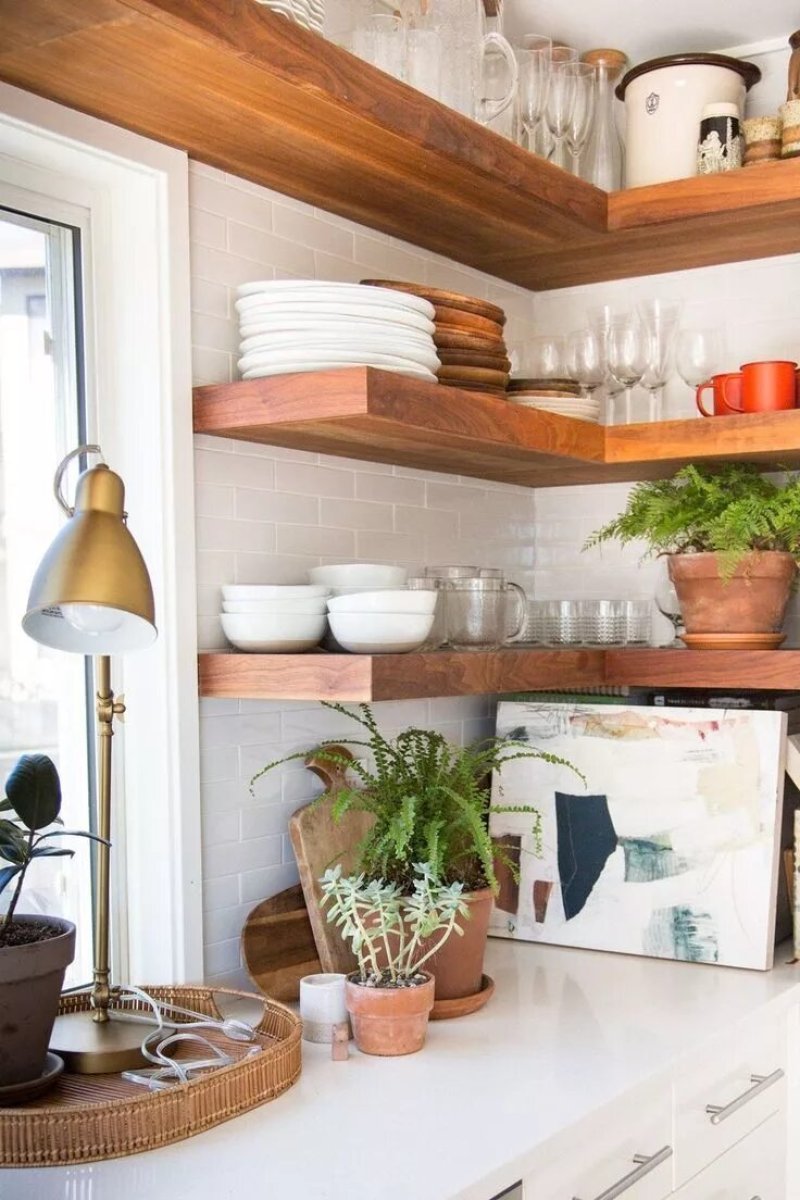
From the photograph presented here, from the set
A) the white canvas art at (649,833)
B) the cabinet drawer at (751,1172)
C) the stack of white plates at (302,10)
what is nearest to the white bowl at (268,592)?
the white canvas art at (649,833)

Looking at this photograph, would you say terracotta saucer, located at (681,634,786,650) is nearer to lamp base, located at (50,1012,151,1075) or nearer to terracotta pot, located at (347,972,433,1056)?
terracotta pot, located at (347,972,433,1056)

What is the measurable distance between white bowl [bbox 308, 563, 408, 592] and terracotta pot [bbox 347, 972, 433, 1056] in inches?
24.1

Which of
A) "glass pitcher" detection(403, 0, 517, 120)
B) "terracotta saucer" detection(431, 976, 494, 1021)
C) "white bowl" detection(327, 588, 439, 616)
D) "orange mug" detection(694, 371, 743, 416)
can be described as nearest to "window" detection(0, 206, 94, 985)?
"white bowl" detection(327, 588, 439, 616)

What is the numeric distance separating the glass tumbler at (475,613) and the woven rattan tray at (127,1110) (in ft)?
2.40

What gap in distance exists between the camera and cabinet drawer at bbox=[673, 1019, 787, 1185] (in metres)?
1.95

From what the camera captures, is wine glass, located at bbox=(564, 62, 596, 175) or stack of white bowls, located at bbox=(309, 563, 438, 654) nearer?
stack of white bowls, located at bbox=(309, 563, 438, 654)

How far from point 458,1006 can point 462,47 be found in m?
1.57

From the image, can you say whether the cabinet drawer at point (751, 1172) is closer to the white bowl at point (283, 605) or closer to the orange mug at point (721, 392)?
the white bowl at point (283, 605)

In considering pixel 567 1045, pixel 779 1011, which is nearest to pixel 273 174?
pixel 567 1045

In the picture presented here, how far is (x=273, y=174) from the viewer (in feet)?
7.17

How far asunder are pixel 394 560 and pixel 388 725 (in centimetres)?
31

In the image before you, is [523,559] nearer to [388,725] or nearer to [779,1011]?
[388,725]

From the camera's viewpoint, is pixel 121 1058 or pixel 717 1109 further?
pixel 717 1109

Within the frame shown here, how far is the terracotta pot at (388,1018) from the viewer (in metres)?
1.87
